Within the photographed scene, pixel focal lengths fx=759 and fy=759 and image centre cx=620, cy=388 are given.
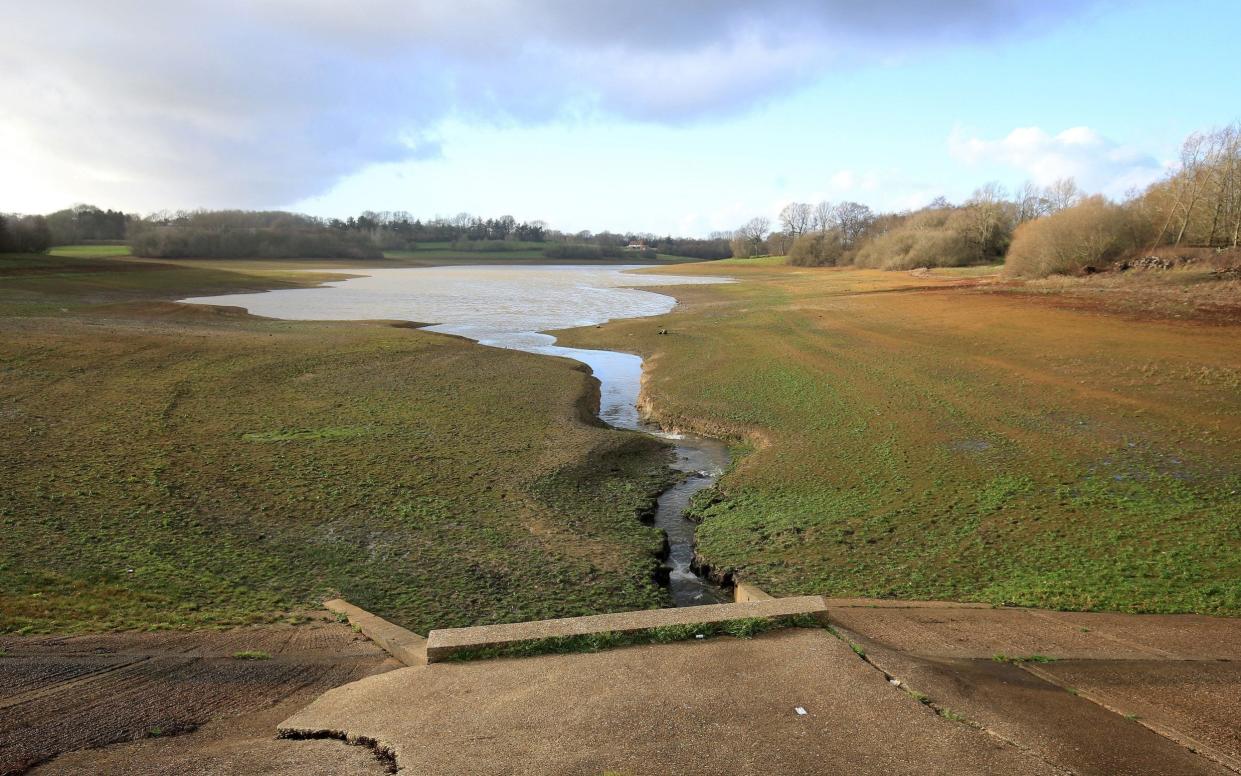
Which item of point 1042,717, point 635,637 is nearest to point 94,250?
point 635,637

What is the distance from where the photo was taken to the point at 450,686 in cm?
578

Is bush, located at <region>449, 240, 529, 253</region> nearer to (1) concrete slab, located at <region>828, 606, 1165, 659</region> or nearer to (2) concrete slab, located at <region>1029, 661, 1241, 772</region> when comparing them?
(1) concrete slab, located at <region>828, 606, 1165, 659</region>

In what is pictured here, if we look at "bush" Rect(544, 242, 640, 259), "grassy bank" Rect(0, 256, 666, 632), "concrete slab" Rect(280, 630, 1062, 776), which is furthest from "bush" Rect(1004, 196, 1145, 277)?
"bush" Rect(544, 242, 640, 259)

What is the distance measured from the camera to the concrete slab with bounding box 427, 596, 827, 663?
6.45 m

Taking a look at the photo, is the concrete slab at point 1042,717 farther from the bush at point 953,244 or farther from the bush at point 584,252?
the bush at point 584,252

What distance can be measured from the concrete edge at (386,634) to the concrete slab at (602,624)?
0.82ft

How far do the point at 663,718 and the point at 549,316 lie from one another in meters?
39.1

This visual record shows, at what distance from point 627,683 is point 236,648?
11.7 feet

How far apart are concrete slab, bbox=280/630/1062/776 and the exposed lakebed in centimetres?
312

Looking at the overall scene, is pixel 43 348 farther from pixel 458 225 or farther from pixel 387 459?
pixel 458 225

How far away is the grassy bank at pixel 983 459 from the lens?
30.0 ft

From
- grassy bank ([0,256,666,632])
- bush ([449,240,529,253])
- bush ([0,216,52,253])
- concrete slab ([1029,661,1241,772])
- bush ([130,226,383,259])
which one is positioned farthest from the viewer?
A: bush ([449,240,529,253])

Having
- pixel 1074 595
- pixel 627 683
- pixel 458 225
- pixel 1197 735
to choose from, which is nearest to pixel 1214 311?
pixel 1074 595

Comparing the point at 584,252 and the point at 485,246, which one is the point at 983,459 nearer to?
the point at 584,252
